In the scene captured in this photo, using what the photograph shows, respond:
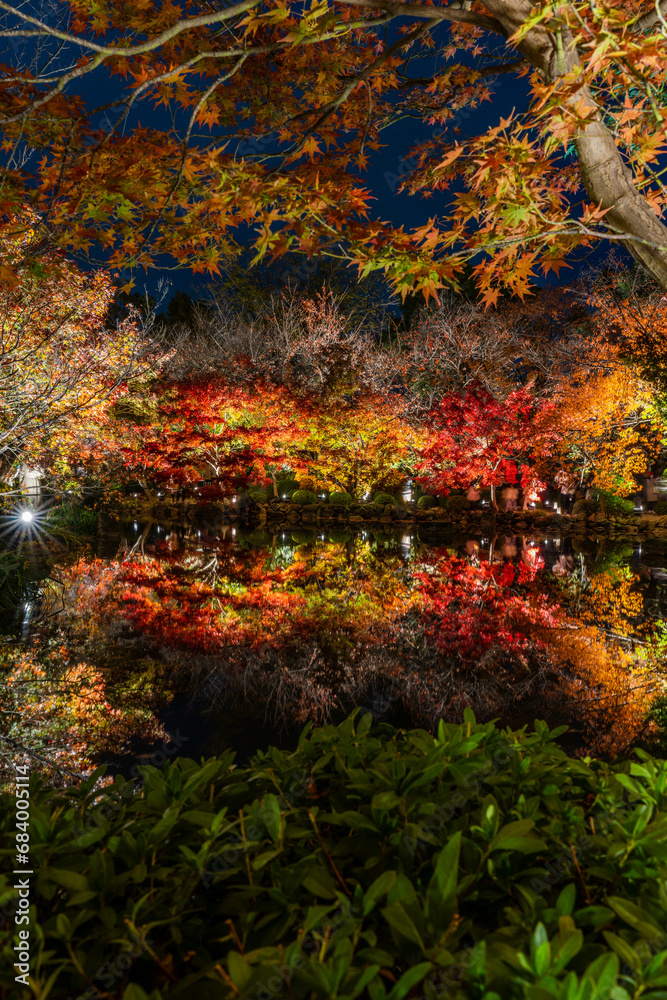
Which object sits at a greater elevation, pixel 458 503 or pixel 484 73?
pixel 484 73

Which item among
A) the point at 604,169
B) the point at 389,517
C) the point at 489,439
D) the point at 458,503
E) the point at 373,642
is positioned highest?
the point at 489,439

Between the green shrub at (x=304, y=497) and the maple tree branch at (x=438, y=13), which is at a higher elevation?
the maple tree branch at (x=438, y=13)

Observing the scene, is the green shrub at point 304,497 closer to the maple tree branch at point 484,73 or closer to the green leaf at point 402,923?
the maple tree branch at point 484,73

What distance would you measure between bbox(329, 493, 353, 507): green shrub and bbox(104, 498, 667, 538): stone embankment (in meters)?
0.14

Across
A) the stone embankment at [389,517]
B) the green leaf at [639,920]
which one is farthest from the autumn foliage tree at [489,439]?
the green leaf at [639,920]

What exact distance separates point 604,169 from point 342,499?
1557 centimetres

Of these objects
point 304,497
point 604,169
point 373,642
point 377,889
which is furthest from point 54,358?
point 304,497

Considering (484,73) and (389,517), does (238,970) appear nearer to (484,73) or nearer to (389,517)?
(484,73)

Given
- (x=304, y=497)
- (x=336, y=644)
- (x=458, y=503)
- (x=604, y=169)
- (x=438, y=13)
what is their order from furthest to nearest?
(x=304, y=497)
(x=458, y=503)
(x=336, y=644)
(x=438, y=13)
(x=604, y=169)

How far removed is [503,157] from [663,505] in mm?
14841

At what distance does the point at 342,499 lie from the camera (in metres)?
17.9

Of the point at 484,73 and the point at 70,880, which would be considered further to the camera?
the point at 484,73

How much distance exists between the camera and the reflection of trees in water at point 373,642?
14.6ft

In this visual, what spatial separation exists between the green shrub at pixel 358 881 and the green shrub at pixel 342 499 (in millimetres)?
16270
